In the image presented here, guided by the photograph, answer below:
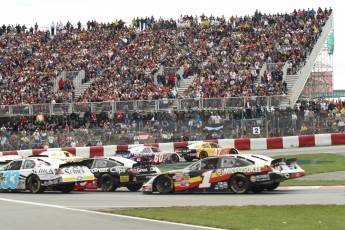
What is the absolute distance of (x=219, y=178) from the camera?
21047 mm

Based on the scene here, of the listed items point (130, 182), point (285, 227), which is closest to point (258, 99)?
point (130, 182)

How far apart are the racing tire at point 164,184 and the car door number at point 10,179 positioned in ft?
16.0

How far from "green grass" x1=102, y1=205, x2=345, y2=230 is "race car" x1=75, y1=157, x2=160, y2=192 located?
603cm

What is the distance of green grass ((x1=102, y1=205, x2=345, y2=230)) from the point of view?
13539mm

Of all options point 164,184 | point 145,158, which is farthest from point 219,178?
point 145,158

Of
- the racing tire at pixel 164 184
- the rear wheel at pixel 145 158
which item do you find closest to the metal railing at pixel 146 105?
the rear wheel at pixel 145 158

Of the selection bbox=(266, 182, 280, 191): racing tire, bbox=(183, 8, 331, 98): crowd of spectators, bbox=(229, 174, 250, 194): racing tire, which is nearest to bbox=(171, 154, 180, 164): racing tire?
bbox=(183, 8, 331, 98): crowd of spectators

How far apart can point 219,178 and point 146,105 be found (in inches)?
963

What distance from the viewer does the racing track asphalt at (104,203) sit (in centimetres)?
1452

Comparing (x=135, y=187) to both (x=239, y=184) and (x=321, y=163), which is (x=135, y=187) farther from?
(x=321, y=163)

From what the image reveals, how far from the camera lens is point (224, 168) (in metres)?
21.0

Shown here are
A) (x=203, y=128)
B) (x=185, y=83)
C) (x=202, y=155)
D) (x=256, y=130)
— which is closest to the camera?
(x=202, y=155)

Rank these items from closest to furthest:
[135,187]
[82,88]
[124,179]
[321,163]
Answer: [124,179], [135,187], [321,163], [82,88]

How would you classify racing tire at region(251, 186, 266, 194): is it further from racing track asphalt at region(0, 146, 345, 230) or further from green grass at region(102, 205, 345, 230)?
green grass at region(102, 205, 345, 230)
